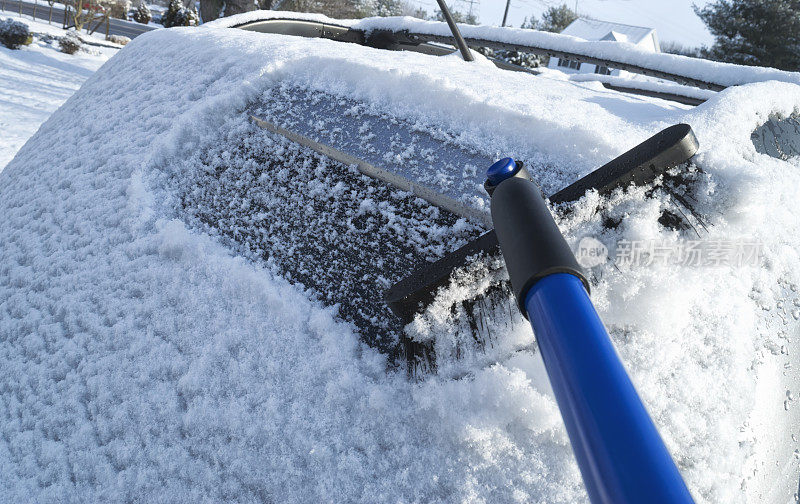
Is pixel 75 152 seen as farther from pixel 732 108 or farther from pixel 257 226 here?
pixel 732 108

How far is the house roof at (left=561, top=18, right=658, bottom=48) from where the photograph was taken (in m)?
36.1

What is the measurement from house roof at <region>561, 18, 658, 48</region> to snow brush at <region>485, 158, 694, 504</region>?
4043cm

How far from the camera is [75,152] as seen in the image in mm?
1616

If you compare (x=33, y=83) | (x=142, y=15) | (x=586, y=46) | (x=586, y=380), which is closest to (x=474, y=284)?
(x=586, y=380)

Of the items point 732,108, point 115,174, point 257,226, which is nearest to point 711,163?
point 732,108

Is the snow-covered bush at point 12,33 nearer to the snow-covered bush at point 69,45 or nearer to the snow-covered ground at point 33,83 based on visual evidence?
the snow-covered ground at point 33,83

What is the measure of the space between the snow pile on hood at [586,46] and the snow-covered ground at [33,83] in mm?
3473

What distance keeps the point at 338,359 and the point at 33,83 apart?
1103 cm

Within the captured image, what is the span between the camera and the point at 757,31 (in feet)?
73.8

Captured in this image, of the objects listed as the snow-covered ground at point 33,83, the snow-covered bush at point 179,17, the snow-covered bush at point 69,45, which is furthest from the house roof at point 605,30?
the snow-covered ground at point 33,83

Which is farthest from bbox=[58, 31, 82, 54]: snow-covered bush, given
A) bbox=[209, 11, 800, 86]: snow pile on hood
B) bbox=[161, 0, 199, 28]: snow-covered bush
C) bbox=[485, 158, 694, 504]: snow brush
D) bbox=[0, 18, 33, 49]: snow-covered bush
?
bbox=[485, 158, 694, 504]: snow brush

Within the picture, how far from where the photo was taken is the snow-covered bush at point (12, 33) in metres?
11.7

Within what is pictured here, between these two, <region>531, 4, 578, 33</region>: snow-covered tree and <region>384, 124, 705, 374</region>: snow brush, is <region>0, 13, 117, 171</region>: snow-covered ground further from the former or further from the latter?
<region>531, 4, 578, 33</region>: snow-covered tree

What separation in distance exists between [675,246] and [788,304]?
0.97ft
